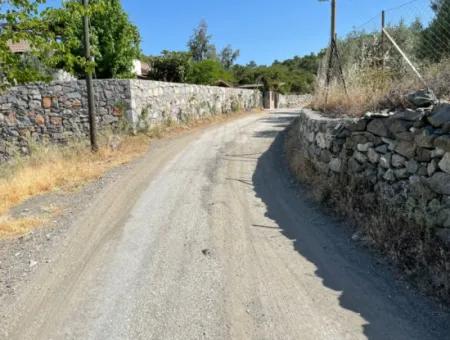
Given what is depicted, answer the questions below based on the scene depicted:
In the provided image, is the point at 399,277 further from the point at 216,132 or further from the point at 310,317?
the point at 216,132

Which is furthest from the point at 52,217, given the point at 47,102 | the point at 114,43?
the point at 114,43

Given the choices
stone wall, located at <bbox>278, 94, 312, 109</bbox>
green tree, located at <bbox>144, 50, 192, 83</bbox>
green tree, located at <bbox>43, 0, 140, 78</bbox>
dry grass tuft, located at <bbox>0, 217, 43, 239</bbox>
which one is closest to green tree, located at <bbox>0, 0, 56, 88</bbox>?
dry grass tuft, located at <bbox>0, 217, 43, 239</bbox>

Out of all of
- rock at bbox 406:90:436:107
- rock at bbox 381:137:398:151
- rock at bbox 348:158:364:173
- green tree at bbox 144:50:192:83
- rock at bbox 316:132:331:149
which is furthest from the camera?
green tree at bbox 144:50:192:83

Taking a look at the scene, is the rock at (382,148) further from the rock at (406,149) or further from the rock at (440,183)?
the rock at (440,183)

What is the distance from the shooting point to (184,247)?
15.4 feet

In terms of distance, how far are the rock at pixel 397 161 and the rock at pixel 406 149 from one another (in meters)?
0.06

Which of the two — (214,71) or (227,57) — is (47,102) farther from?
(227,57)

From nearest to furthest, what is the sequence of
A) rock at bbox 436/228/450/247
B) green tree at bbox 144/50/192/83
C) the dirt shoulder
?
rock at bbox 436/228/450/247 → the dirt shoulder → green tree at bbox 144/50/192/83

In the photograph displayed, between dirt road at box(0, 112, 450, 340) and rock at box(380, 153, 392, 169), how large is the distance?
1.01 meters

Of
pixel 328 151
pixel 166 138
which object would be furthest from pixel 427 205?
pixel 166 138

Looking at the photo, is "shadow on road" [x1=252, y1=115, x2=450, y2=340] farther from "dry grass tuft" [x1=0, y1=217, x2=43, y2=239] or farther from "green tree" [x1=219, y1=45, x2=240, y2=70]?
"green tree" [x1=219, y1=45, x2=240, y2=70]

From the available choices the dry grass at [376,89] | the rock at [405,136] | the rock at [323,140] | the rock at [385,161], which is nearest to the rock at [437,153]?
the rock at [405,136]

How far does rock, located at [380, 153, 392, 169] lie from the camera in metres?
4.79

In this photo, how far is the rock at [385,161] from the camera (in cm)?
479
